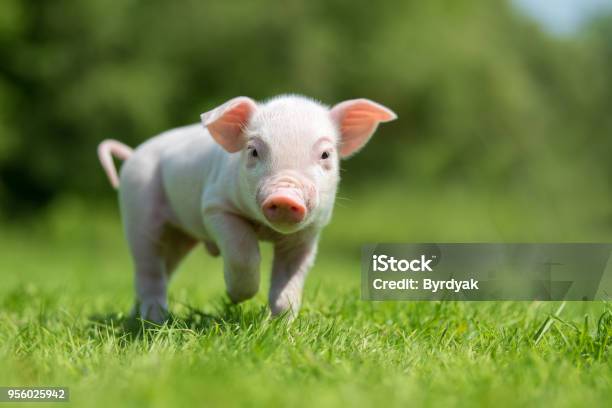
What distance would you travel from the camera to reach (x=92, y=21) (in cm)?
1551

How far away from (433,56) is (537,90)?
3879 mm

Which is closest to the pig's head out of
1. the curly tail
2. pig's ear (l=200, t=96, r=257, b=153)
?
pig's ear (l=200, t=96, r=257, b=153)

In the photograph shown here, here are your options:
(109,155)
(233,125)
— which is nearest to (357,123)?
(233,125)

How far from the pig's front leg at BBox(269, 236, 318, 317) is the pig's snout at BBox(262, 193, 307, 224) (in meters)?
0.64

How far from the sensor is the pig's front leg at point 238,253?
3.53 meters

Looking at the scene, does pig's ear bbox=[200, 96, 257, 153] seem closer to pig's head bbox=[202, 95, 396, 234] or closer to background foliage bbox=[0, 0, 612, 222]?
pig's head bbox=[202, 95, 396, 234]

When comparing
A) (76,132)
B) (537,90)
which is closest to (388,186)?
(537,90)

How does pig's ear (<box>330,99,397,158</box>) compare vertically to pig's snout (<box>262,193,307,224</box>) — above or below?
above

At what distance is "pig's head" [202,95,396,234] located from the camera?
311 centimetres

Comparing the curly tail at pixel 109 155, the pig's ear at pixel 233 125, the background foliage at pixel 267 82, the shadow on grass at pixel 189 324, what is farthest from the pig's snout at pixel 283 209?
the background foliage at pixel 267 82

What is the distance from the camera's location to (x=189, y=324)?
3543mm

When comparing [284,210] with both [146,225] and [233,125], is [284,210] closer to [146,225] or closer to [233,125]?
[233,125]

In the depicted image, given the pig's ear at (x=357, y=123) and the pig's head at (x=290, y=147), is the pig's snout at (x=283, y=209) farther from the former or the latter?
→ the pig's ear at (x=357, y=123)

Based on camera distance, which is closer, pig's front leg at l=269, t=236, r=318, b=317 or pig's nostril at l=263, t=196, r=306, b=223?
pig's nostril at l=263, t=196, r=306, b=223
